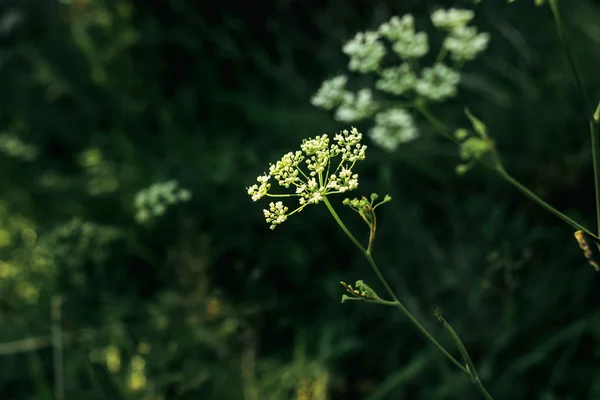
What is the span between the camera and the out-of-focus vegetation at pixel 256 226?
196cm

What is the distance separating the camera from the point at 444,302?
Answer: 7.21 feet

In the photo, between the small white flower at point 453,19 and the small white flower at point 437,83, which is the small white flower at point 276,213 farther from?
the small white flower at point 453,19

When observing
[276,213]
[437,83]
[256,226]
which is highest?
[256,226]

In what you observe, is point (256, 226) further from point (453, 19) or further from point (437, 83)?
point (453, 19)

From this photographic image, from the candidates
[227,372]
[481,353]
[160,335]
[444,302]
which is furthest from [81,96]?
[481,353]

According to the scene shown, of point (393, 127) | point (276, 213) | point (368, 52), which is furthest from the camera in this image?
point (393, 127)

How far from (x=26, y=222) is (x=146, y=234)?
77 centimetres

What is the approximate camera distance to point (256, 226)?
2.44 metres

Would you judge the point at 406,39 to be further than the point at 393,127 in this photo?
No

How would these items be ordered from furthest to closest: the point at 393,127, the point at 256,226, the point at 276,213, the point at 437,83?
the point at 256,226 → the point at 393,127 → the point at 437,83 → the point at 276,213

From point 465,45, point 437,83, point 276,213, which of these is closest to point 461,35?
point 465,45

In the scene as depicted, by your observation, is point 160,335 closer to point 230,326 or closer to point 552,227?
point 230,326

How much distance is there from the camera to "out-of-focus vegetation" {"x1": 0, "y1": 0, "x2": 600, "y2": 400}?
6.43 ft

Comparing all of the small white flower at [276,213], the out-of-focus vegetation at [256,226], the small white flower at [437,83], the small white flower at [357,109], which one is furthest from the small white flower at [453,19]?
the small white flower at [276,213]
